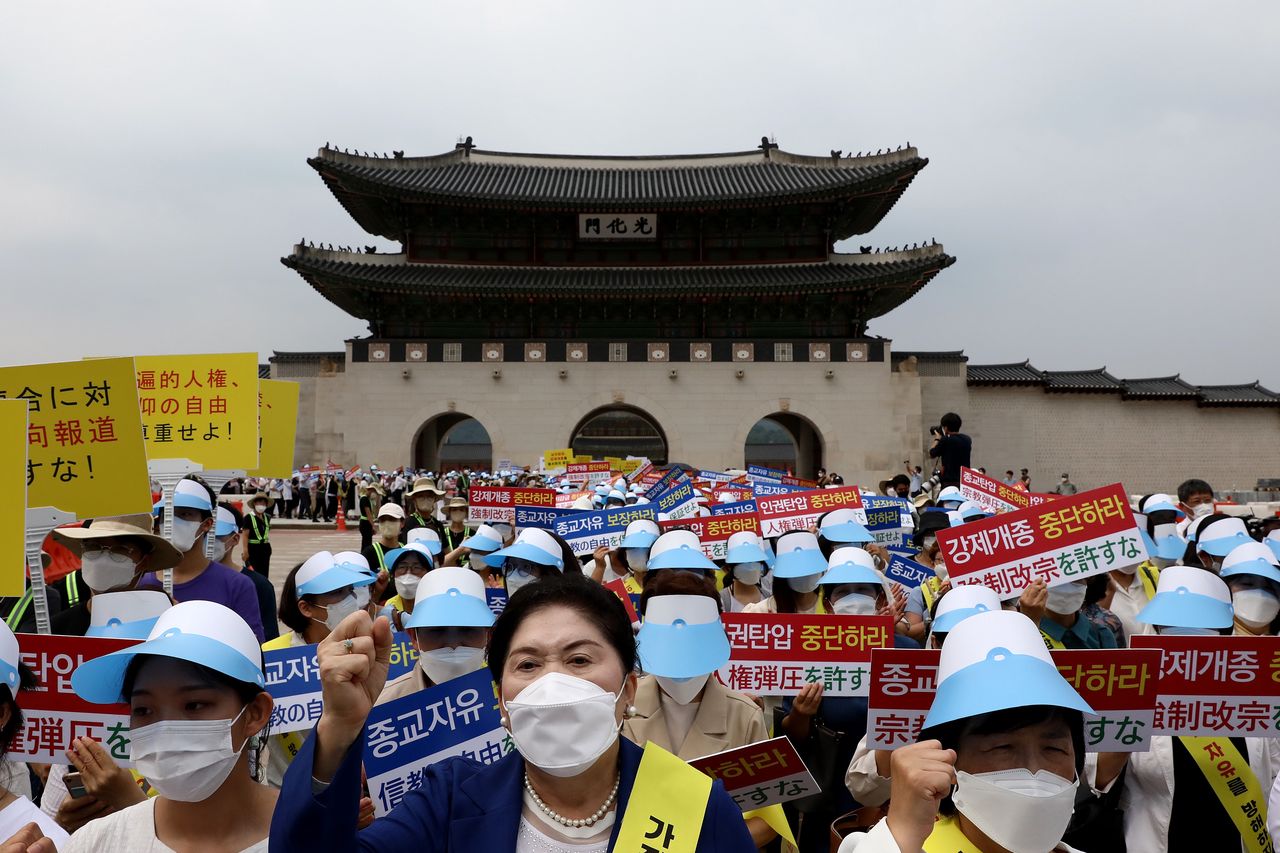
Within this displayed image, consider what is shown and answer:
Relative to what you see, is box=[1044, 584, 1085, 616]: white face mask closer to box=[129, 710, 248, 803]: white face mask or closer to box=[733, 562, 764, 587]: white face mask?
box=[733, 562, 764, 587]: white face mask

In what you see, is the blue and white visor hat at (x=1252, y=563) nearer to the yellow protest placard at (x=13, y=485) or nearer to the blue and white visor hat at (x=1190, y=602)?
the blue and white visor hat at (x=1190, y=602)

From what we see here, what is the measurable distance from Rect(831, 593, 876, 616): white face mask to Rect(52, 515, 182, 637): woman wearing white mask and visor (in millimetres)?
3299

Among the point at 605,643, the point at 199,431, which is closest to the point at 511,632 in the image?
the point at 605,643

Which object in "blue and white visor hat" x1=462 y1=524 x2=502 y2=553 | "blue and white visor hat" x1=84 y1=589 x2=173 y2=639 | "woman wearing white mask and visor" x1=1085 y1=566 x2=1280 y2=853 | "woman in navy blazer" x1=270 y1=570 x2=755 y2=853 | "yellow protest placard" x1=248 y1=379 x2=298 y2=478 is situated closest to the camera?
"woman in navy blazer" x1=270 y1=570 x2=755 y2=853

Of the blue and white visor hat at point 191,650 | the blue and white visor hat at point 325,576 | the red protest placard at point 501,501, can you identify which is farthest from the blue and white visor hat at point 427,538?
the blue and white visor hat at point 191,650

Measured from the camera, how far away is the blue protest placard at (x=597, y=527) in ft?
24.1

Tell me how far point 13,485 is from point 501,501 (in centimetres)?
566

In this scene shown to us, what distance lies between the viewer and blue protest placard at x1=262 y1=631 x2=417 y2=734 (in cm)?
346

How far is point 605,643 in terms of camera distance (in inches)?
76.7

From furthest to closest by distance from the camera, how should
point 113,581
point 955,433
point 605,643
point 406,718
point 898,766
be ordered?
point 955,433 < point 113,581 < point 406,718 < point 605,643 < point 898,766

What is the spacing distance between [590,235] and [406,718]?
27.6m

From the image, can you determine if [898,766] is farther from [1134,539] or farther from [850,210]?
[850,210]

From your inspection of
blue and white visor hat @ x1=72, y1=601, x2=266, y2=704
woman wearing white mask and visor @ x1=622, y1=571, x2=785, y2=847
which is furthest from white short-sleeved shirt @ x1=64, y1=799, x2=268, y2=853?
woman wearing white mask and visor @ x1=622, y1=571, x2=785, y2=847

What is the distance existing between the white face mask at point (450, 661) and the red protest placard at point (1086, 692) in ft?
5.32
